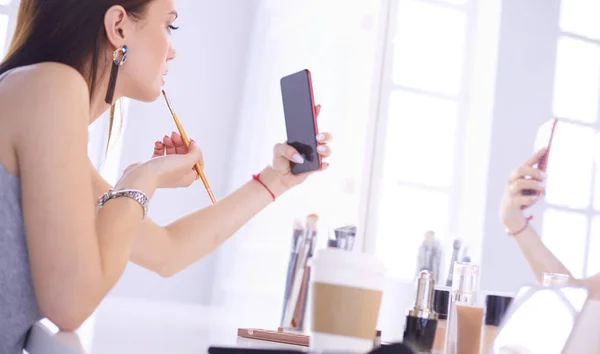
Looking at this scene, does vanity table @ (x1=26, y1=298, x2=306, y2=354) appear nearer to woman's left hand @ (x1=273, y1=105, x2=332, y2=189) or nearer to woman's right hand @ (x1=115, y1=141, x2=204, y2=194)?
woman's right hand @ (x1=115, y1=141, x2=204, y2=194)

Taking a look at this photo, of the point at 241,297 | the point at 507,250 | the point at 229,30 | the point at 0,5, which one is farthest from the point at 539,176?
the point at 0,5

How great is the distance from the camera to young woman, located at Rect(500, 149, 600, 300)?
3.87ft

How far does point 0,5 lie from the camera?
2.75m

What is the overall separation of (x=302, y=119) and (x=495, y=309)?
38 centimetres

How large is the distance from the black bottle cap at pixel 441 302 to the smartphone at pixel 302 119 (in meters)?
0.24

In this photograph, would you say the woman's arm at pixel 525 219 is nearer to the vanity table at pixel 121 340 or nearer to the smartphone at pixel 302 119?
the smartphone at pixel 302 119

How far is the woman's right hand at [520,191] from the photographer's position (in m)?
1.28

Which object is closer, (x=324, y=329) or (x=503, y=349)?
(x=324, y=329)

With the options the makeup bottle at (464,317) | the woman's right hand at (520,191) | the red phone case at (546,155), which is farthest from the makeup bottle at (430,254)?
the makeup bottle at (464,317)

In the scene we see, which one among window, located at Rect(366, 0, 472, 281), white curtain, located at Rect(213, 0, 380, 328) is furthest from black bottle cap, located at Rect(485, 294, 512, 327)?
white curtain, located at Rect(213, 0, 380, 328)

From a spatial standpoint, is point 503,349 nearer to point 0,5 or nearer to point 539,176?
point 539,176

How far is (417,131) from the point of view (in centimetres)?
180

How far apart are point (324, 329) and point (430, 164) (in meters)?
1.26

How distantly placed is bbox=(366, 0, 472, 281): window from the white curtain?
0.20 feet
